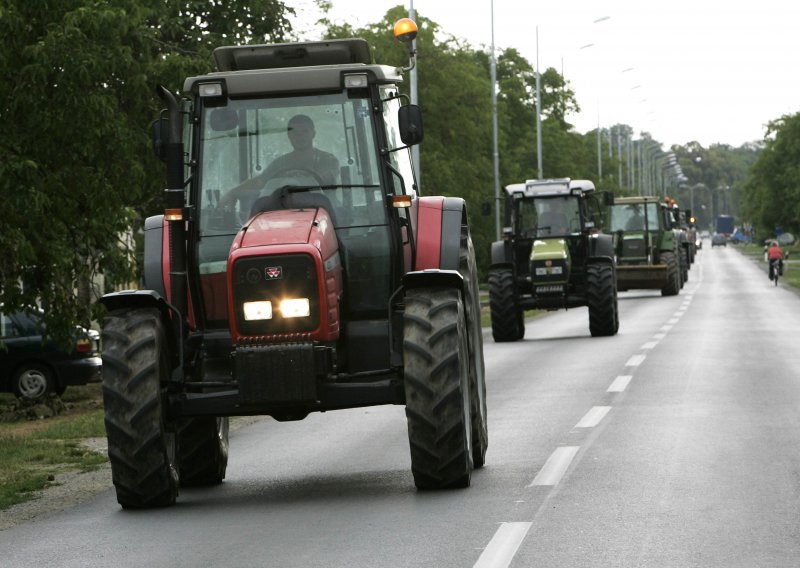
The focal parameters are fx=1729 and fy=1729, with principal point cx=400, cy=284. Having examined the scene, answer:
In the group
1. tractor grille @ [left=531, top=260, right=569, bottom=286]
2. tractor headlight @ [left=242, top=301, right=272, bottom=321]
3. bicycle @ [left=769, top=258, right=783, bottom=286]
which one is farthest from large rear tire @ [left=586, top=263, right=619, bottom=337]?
bicycle @ [left=769, top=258, right=783, bottom=286]

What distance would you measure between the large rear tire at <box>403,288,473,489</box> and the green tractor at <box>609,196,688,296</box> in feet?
135

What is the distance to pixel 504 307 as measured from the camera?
3033cm

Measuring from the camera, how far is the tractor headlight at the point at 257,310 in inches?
387

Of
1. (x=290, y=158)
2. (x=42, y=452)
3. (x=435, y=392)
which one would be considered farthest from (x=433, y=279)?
(x=42, y=452)

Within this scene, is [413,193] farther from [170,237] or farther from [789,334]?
[789,334]

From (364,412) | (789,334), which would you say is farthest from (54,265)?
(789,334)

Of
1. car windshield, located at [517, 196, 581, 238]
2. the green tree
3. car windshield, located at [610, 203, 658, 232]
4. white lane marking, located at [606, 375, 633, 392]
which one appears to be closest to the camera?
white lane marking, located at [606, 375, 633, 392]

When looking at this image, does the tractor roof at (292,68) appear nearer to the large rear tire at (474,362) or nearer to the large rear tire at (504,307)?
the large rear tire at (474,362)

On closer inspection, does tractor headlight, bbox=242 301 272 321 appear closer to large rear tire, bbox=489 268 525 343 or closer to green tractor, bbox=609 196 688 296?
large rear tire, bbox=489 268 525 343

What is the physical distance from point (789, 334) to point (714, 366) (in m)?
8.61

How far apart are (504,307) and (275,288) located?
20.7 metres

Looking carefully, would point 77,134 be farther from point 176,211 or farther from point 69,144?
point 176,211

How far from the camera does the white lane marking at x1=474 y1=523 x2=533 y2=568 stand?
7.60m

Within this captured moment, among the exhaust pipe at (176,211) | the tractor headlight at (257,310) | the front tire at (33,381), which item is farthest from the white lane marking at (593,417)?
the front tire at (33,381)
